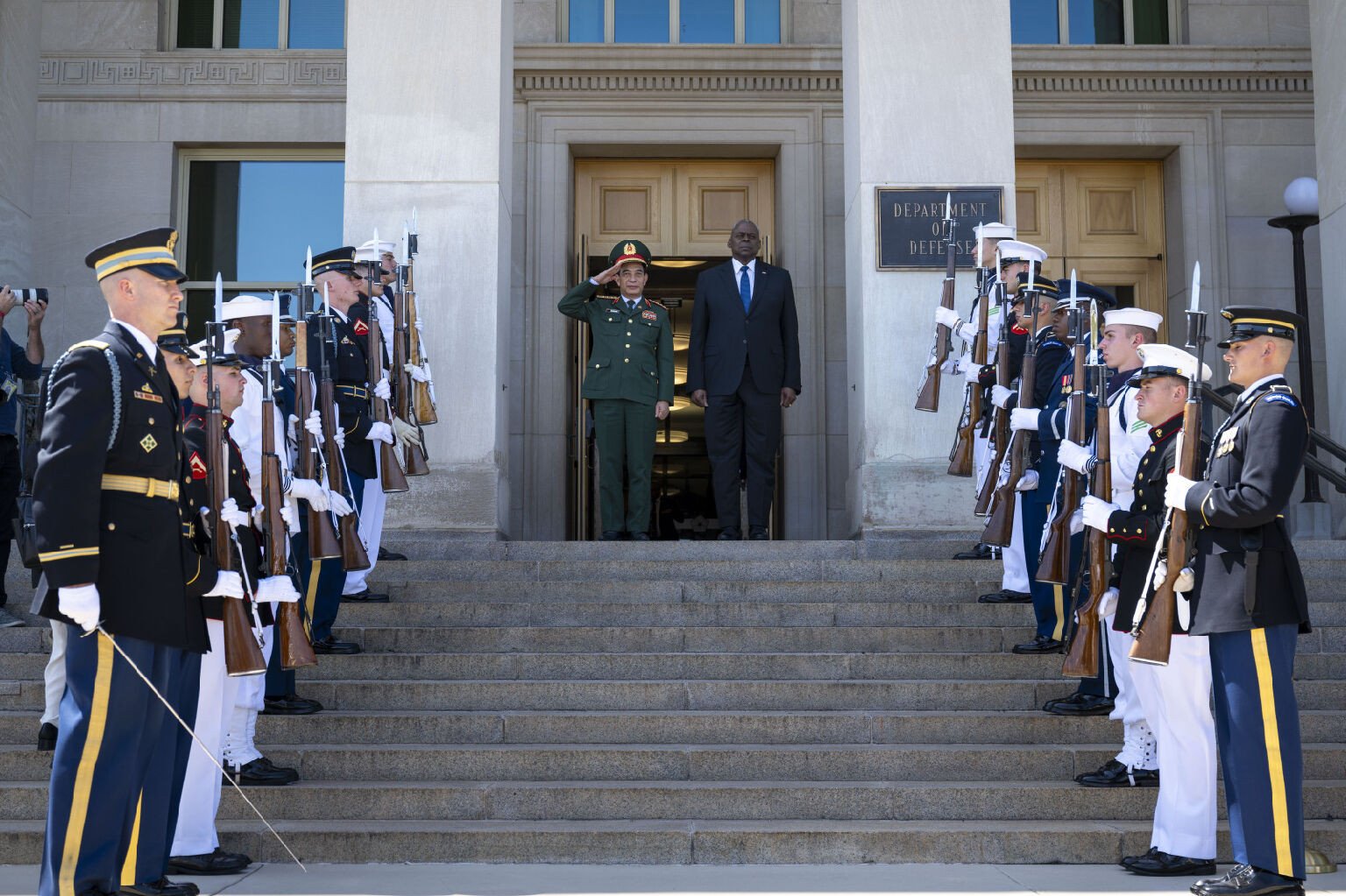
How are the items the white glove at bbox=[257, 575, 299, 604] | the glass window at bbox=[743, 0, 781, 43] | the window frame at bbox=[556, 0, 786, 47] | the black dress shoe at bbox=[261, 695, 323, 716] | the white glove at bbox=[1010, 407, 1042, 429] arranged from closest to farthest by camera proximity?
1. the white glove at bbox=[257, 575, 299, 604]
2. the black dress shoe at bbox=[261, 695, 323, 716]
3. the white glove at bbox=[1010, 407, 1042, 429]
4. the window frame at bbox=[556, 0, 786, 47]
5. the glass window at bbox=[743, 0, 781, 43]

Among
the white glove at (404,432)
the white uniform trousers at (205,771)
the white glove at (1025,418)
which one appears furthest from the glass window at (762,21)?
the white uniform trousers at (205,771)

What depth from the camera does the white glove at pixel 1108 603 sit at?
620cm

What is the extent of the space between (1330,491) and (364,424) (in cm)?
870

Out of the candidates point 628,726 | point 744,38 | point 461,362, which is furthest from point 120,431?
point 744,38

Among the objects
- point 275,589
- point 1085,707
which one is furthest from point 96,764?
point 1085,707

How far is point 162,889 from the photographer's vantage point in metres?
5.13

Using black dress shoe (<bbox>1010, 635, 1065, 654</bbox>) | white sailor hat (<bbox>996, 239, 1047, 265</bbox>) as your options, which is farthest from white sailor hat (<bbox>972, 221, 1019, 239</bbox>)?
black dress shoe (<bbox>1010, 635, 1065, 654</bbox>)

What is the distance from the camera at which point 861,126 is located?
36.3 ft

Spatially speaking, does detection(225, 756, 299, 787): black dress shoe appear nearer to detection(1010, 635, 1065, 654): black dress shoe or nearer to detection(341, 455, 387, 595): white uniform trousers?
detection(341, 455, 387, 595): white uniform trousers

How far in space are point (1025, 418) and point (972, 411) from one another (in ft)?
4.31

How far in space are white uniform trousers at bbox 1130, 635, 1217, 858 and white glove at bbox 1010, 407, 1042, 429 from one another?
2.12 meters

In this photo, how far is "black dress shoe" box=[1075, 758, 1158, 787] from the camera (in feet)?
21.3

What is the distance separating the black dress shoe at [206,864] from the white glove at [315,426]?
2.23 meters

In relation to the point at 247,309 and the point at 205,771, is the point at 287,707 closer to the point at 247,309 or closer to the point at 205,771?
the point at 205,771
